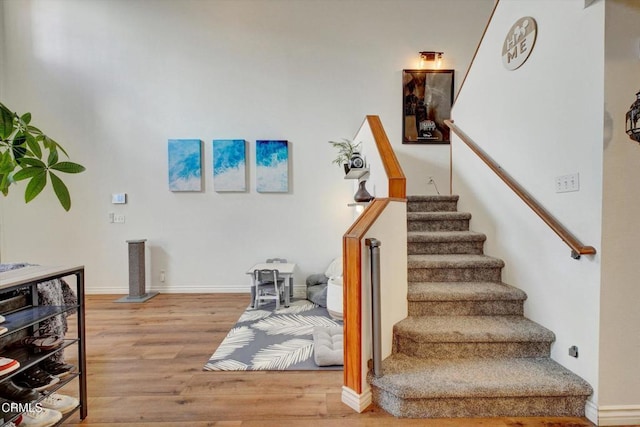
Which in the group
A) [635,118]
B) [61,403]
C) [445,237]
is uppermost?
[635,118]

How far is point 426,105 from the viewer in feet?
14.0

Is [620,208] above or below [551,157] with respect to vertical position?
below

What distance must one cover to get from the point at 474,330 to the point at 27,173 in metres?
2.38

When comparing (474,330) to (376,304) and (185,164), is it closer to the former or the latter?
(376,304)

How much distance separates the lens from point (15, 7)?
4.04 meters

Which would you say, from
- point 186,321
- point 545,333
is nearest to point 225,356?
point 186,321

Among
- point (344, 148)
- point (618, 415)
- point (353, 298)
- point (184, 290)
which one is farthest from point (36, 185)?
point (184, 290)

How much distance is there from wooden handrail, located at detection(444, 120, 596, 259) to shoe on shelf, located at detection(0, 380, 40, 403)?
2.97 m

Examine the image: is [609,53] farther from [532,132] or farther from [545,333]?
[545,333]

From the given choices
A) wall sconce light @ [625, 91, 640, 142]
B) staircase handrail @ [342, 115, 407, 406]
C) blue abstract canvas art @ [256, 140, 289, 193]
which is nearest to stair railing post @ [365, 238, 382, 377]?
staircase handrail @ [342, 115, 407, 406]

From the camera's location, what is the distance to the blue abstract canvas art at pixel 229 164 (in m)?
4.14

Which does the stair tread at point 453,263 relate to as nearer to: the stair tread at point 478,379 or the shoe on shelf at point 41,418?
the stair tread at point 478,379

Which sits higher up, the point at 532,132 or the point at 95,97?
the point at 95,97

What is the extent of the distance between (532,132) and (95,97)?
534 centimetres
